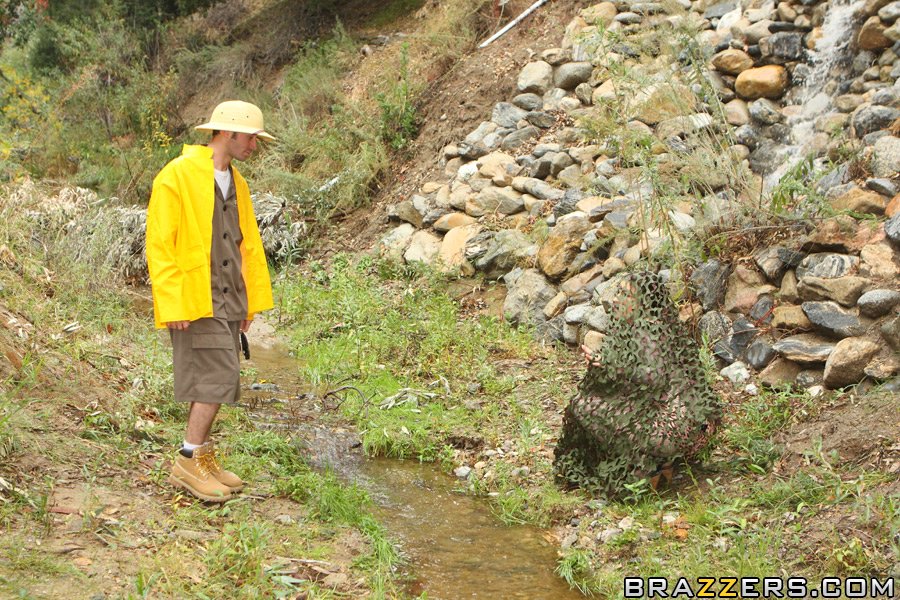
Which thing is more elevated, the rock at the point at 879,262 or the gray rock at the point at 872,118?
the gray rock at the point at 872,118

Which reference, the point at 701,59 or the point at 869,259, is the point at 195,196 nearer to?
the point at 869,259

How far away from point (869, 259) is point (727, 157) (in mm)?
1327

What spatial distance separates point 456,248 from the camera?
28.8 ft

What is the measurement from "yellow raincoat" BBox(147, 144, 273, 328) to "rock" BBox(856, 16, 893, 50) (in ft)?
19.7

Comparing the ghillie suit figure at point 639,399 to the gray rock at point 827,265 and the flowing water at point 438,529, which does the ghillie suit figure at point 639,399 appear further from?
the gray rock at point 827,265

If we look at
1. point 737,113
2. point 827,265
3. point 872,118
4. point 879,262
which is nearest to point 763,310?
point 827,265

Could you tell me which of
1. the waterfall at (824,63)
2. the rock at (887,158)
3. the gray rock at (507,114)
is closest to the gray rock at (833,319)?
the rock at (887,158)

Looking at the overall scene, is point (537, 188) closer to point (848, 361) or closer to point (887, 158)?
point (887, 158)

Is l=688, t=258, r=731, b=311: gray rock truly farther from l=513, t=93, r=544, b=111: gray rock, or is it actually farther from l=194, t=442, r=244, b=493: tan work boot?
l=513, t=93, r=544, b=111: gray rock

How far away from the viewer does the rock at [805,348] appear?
5430mm

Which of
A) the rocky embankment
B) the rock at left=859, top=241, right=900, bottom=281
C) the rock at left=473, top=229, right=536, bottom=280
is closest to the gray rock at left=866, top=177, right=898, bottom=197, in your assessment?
the rocky embankment

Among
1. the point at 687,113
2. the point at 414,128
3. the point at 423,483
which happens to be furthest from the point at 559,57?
the point at 423,483

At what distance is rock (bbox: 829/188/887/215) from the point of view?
6.07m

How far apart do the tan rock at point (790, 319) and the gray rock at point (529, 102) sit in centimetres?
472
